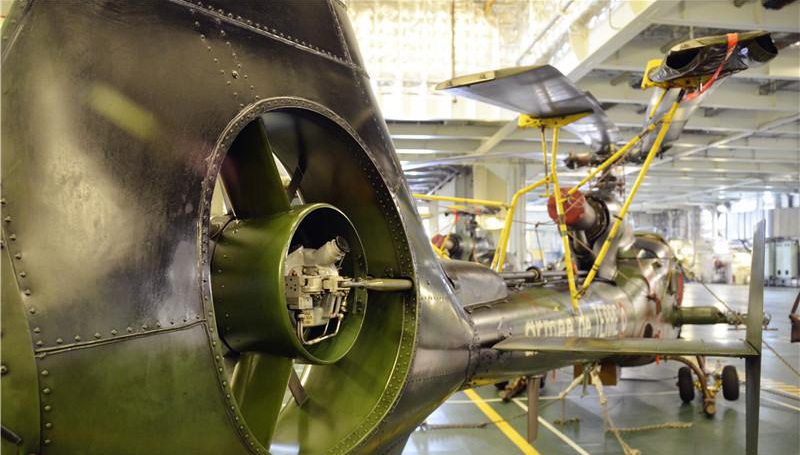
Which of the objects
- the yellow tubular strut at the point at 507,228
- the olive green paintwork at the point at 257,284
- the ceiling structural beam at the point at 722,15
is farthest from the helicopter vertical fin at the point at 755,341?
the ceiling structural beam at the point at 722,15

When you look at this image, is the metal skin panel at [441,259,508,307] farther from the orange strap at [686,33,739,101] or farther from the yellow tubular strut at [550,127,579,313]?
the orange strap at [686,33,739,101]

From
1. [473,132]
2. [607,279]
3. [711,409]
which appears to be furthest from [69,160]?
[473,132]

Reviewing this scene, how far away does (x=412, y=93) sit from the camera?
34.6ft

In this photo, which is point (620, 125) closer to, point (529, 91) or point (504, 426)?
point (504, 426)

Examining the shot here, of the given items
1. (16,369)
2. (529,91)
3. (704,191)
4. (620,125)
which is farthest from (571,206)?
(704,191)

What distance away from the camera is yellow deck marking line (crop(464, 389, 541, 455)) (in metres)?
5.39

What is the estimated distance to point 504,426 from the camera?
6.17 m

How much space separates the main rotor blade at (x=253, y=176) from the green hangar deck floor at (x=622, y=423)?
12.2 feet

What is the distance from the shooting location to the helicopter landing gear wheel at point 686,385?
7.00m

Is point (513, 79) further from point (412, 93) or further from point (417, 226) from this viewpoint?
point (412, 93)

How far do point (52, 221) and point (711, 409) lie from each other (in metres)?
7.15

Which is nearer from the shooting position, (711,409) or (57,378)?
(57,378)

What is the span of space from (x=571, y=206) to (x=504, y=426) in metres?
2.63

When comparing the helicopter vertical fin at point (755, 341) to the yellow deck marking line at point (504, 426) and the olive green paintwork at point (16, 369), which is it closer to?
the yellow deck marking line at point (504, 426)
